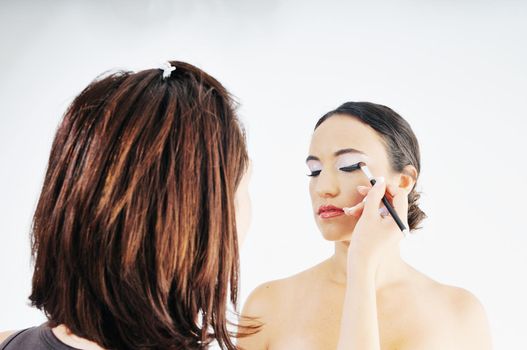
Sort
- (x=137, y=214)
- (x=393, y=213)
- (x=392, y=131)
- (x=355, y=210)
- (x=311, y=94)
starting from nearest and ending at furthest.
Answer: (x=137, y=214)
(x=393, y=213)
(x=355, y=210)
(x=392, y=131)
(x=311, y=94)

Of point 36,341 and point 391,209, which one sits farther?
point 391,209

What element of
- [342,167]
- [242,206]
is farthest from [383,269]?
[242,206]

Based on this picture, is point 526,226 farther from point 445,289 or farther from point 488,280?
point 445,289

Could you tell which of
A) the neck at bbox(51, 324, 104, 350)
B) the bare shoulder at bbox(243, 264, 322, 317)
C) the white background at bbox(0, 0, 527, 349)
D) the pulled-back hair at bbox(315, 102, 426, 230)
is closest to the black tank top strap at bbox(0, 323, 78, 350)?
the neck at bbox(51, 324, 104, 350)

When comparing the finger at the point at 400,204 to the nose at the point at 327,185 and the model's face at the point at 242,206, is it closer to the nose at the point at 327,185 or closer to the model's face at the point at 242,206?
the nose at the point at 327,185

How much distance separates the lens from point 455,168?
5.39ft

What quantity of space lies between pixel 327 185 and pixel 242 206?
0.39m

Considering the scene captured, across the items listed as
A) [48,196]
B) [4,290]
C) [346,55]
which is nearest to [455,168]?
[346,55]

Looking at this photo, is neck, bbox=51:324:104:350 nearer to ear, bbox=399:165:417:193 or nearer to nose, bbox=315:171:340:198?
nose, bbox=315:171:340:198

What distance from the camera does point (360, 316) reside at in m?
0.85

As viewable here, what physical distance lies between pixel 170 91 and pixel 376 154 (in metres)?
0.60

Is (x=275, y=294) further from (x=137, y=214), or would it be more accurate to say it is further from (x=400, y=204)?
A: (x=137, y=214)

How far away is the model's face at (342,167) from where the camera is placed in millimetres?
1133

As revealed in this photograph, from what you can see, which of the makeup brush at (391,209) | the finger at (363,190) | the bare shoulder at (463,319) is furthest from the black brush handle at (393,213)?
the bare shoulder at (463,319)
